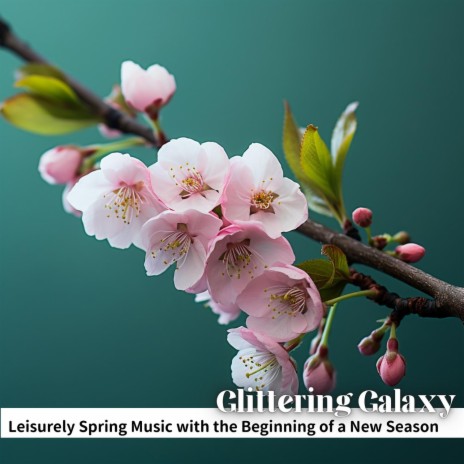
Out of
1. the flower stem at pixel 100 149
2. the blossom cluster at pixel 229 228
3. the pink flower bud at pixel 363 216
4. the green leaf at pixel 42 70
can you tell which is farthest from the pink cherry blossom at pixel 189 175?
→ the green leaf at pixel 42 70

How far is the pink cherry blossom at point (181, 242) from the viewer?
1.71 feet

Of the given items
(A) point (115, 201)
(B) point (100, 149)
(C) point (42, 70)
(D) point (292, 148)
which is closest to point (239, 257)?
(A) point (115, 201)

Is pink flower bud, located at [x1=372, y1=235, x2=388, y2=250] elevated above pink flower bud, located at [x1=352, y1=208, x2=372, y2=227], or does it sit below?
below

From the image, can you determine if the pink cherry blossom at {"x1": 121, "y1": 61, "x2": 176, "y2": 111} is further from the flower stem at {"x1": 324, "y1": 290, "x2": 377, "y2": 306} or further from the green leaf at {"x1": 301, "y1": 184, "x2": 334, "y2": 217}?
the flower stem at {"x1": 324, "y1": 290, "x2": 377, "y2": 306}

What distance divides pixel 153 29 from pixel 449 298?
200cm

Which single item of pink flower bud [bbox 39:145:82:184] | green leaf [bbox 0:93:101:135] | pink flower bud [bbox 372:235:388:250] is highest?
green leaf [bbox 0:93:101:135]

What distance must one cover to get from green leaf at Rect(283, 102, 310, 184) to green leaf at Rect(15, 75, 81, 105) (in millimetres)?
318

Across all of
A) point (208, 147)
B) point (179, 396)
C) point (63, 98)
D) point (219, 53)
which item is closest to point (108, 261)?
point (179, 396)

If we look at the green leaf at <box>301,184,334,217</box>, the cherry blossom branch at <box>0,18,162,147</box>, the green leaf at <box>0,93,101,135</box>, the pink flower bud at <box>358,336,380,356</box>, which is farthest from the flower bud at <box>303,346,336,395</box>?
the green leaf at <box>0,93,101,135</box>

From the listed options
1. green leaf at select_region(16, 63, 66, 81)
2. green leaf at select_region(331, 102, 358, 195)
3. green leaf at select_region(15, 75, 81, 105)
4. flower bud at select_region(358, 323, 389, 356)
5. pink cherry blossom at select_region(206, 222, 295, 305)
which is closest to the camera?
pink cherry blossom at select_region(206, 222, 295, 305)

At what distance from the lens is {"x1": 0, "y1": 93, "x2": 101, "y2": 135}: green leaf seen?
83 cm

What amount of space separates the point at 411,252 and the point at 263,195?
0.66 ft

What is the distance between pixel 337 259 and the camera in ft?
1.82

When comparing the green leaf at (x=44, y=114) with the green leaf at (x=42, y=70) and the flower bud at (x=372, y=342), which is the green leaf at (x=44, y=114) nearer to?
the green leaf at (x=42, y=70)
